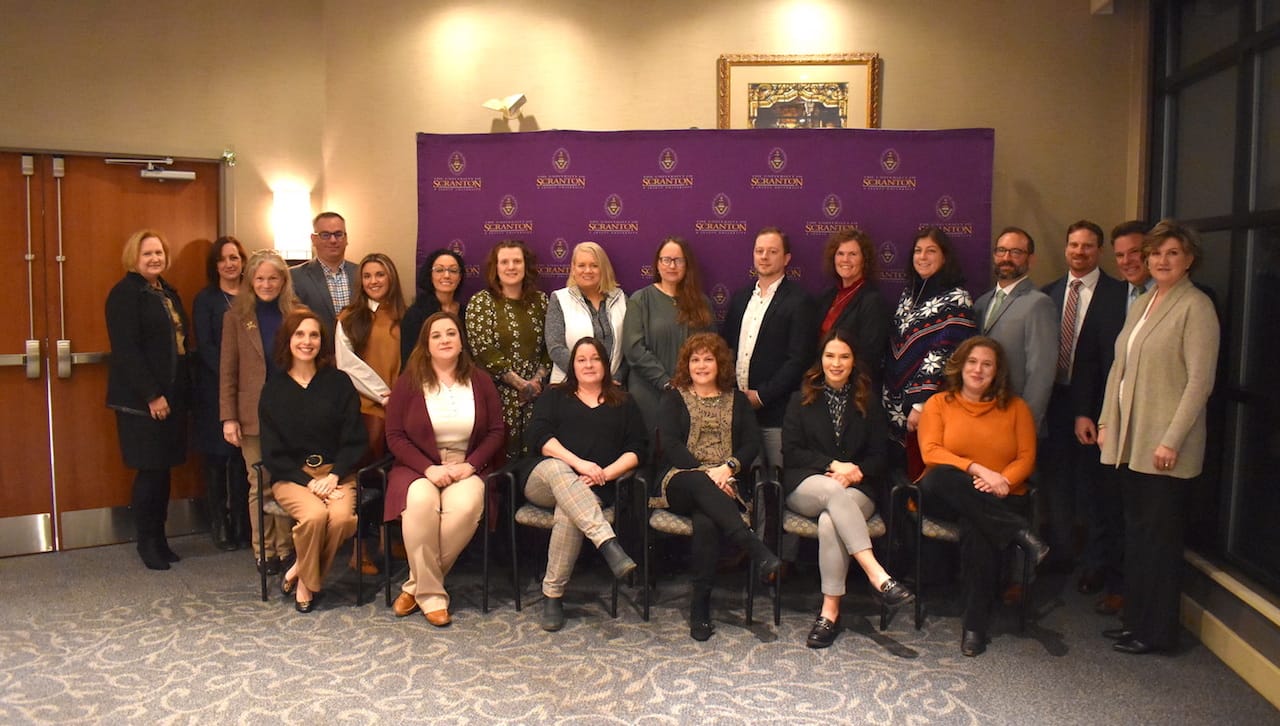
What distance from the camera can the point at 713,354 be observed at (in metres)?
3.97

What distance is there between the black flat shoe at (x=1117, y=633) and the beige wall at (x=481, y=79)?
2.02 metres

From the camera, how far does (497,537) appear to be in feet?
15.0

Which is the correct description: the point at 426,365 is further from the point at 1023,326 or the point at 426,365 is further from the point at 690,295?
the point at 1023,326

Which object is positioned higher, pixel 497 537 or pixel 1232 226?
pixel 1232 226

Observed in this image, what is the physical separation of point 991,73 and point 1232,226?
1651mm

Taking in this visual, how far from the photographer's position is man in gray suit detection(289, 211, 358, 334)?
4777mm

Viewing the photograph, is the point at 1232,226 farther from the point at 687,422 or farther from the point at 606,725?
the point at 606,725

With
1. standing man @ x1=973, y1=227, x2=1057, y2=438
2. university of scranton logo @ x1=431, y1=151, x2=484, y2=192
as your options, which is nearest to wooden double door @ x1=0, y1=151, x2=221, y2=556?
university of scranton logo @ x1=431, y1=151, x2=484, y2=192

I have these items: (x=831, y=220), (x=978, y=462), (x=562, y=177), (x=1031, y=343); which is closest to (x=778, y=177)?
(x=831, y=220)

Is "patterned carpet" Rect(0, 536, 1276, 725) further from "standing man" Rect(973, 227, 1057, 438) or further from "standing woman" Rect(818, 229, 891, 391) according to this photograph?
"standing woman" Rect(818, 229, 891, 391)

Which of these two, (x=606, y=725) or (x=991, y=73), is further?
(x=991, y=73)

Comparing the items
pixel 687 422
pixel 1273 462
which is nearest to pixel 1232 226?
pixel 1273 462

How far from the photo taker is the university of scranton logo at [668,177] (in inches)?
191

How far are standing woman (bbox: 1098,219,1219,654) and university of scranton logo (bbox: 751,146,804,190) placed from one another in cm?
178
